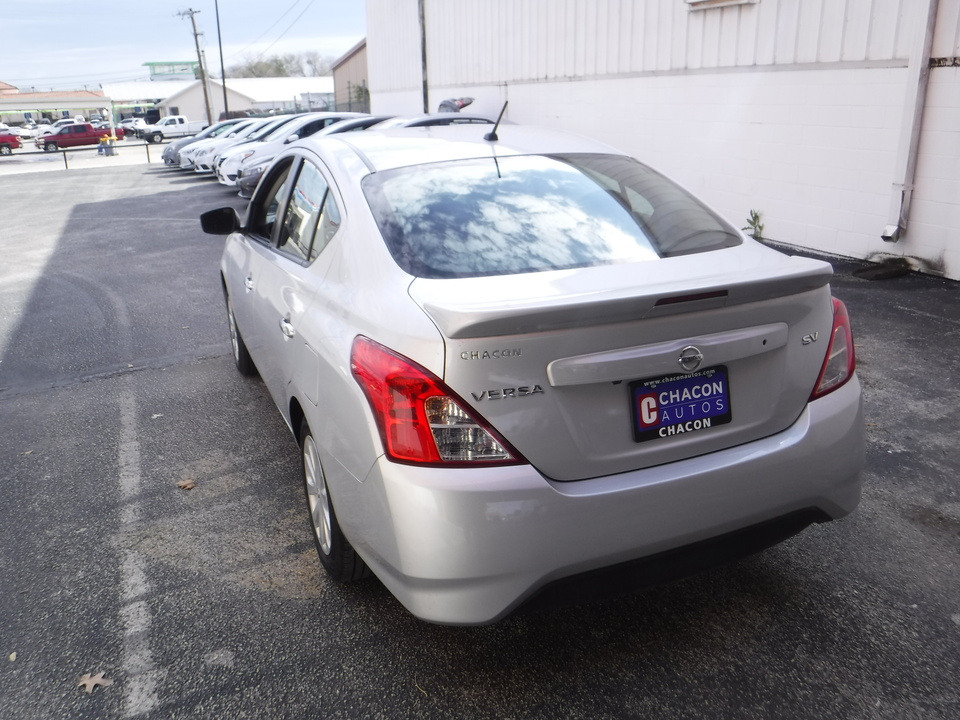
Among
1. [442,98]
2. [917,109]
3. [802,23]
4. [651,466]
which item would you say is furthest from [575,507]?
[442,98]

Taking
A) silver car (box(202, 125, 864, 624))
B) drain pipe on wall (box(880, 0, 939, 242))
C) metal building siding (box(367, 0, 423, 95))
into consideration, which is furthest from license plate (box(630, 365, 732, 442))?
metal building siding (box(367, 0, 423, 95))

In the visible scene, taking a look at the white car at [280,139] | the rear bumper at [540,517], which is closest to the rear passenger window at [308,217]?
the rear bumper at [540,517]

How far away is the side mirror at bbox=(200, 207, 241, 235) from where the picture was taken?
4.51 meters

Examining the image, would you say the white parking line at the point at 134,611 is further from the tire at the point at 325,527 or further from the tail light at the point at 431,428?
the tail light at the point at 431,428

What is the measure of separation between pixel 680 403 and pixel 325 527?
145 cm

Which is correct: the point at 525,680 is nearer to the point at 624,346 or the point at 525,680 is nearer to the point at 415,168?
the point at 624,346

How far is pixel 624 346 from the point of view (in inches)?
90.4

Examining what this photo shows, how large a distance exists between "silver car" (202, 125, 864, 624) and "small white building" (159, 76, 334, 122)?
289ft

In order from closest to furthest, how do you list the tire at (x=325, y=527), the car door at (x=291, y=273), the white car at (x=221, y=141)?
the tire at (x=325, y=527) < the car door at (x=291, y=273) < the white car at (x=221, y=141)

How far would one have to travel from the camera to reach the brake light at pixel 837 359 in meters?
2.66

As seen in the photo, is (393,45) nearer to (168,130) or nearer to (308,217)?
(308,217)

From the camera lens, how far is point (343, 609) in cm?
300

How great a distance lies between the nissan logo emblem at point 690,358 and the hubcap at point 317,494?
4.45 feet

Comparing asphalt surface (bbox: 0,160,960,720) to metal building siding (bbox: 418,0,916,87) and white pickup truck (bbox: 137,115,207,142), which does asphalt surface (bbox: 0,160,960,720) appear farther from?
white pickup truck (bbox: 137,115,207,142)
